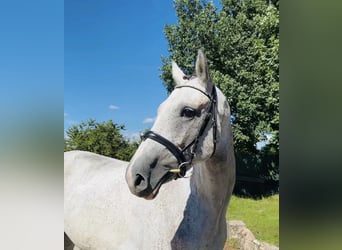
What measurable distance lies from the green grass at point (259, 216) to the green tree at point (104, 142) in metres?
1.69

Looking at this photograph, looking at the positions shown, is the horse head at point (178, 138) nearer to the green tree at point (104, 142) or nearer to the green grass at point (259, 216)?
the green grass at point (259, 216)

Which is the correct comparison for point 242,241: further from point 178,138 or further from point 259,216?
point 178,138

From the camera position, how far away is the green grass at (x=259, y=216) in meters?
3.38

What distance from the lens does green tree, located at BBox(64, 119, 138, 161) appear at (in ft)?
13.2

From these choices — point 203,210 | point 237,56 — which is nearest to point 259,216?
point 237,56

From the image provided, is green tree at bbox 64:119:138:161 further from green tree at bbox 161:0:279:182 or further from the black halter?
the black halter

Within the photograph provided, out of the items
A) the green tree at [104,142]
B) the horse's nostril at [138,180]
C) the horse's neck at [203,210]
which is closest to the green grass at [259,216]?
the green tree at [104,142]

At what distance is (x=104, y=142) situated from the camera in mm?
4082

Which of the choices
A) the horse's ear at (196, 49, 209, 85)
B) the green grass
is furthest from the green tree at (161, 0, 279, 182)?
the horse's ear at (196, 49, 209, 85)

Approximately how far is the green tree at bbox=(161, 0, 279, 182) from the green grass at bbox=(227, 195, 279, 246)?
3.18ft

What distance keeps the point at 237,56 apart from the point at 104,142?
311 centimetres
